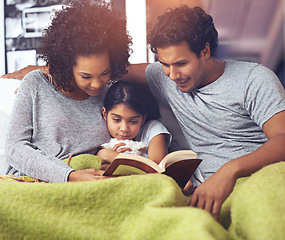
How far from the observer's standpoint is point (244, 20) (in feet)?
6.48

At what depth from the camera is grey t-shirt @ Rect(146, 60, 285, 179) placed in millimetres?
1146

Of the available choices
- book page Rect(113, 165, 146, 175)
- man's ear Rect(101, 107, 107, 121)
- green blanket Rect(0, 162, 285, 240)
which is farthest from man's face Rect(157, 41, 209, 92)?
green blanket Rect(0, 162, 285, 240)

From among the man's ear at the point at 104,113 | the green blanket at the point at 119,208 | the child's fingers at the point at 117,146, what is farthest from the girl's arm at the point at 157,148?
the green blanket at the point at 119,208

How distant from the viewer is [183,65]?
124cm

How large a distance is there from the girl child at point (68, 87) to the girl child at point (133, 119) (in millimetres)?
54

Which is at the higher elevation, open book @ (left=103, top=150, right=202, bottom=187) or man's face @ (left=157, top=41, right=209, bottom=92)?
man's face @ (left=157, top=41, right=209, bottom=92)

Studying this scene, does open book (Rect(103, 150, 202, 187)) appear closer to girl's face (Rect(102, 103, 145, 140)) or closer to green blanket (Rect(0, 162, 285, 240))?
green blanket (Rect(0, 162, 285, 240))

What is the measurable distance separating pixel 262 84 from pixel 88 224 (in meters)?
0.77

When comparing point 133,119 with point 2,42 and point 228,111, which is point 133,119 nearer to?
point 228,111

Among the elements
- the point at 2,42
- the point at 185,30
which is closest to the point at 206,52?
the point at 185,30

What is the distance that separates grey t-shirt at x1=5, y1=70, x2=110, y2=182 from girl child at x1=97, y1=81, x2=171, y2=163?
0.06m

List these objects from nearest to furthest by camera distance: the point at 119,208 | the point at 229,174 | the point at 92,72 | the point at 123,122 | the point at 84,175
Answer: the point at 119,208
the point at 229,174
the point at 84,175
the point at 92,72
the point at 123,122

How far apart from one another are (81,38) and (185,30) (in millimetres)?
400

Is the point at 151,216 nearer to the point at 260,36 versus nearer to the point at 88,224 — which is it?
the point at 88,224
